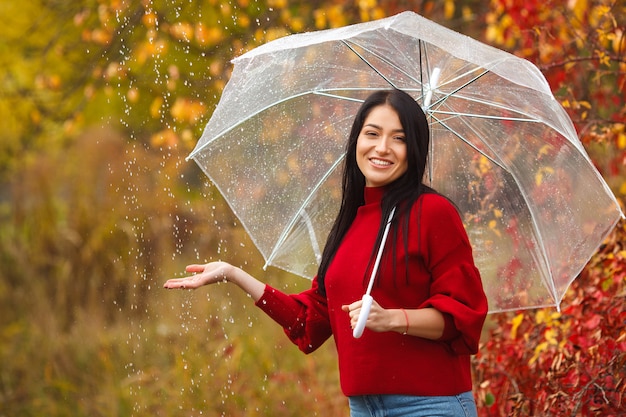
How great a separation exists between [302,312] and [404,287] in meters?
0.53

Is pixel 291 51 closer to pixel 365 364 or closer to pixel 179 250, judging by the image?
pixel 365 364

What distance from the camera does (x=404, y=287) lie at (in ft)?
9.61

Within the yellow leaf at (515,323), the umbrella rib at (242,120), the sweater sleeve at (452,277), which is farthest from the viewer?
the yellow leaf at (515,323)

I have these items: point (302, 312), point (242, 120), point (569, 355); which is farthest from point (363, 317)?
point (569, 355)

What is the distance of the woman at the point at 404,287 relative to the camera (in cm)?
287

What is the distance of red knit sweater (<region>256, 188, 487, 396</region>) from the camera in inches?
113

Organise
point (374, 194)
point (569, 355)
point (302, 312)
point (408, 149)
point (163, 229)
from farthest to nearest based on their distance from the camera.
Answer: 1. point (163, 229)
2. point (569, 355)
3. point (302, 312)
4. point (374, 194)
5. point (408, 149)

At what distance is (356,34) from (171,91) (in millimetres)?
4699

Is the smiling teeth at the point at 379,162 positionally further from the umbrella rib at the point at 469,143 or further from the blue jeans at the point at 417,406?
the blue jeans at the point at 417,406

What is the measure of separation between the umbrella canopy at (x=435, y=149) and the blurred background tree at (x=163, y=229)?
126 centimetres

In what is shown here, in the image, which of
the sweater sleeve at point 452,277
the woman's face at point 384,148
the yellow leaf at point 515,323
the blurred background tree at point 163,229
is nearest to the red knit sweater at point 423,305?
the sweater sleeve at point 452,277

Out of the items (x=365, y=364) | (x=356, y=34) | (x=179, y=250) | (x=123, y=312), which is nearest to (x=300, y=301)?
(x=365, y=364)

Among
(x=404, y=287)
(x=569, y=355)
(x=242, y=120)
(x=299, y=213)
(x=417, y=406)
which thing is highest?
(x=242, y=120)

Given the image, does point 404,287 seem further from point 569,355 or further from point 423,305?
point 569,355
